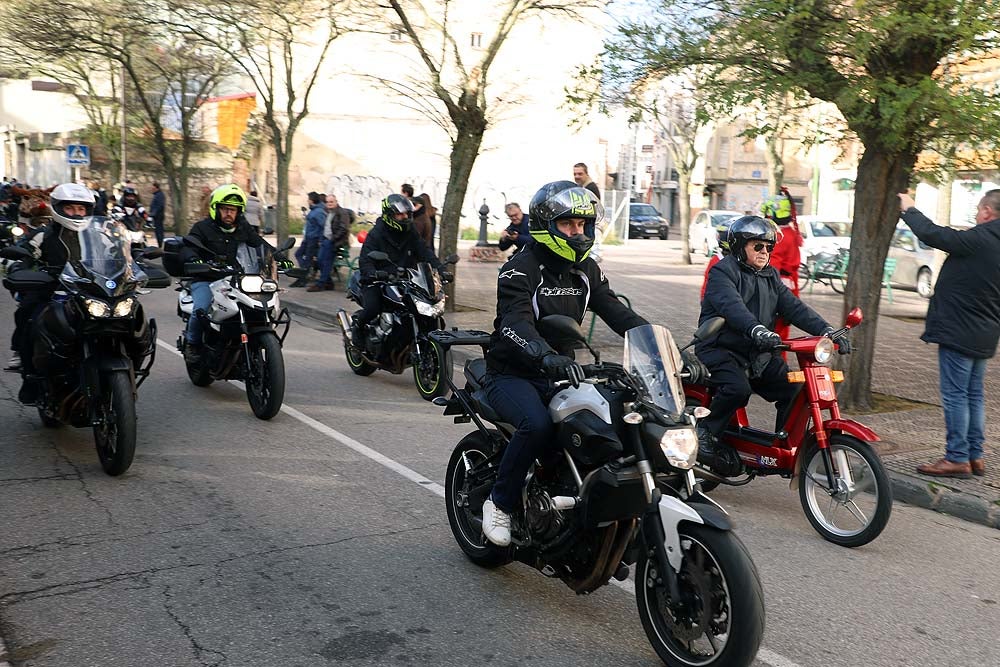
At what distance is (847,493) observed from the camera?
570 cm

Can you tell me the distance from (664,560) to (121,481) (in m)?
3.95

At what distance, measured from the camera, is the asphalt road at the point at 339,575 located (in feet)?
13.4

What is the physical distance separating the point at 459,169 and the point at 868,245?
7.56 metres

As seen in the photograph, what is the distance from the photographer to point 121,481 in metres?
6.35

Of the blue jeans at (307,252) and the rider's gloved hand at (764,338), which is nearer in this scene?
the rider's gloved hand at (764,338)

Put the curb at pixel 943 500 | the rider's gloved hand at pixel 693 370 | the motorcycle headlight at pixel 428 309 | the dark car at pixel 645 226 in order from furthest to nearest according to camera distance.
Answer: the dark car at pixel 645 226 → the motorcycle headlight at pixel 428 309 → the curb at pixel 943 500 → the rider's gloved hand at pixel 693 370

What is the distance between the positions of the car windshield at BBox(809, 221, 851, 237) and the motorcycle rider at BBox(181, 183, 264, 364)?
2009 centimetres

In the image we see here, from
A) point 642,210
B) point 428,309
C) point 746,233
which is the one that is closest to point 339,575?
point 746,233

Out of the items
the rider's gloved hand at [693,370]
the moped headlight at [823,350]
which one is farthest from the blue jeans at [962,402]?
the rider's gloved hand at [693,370]

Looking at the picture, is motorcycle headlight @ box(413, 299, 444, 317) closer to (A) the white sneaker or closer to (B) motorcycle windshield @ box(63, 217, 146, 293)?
(B) motorcycle windshield @ box(63, 217, 146, 293)

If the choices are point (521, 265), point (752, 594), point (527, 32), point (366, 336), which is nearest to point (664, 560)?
point (752, 594)

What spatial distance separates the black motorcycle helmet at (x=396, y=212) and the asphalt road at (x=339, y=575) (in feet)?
10.2

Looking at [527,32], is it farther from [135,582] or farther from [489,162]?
[135,582]

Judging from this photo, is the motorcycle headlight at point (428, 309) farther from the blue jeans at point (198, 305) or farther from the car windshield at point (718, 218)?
the car windshield at point (718, 218)
